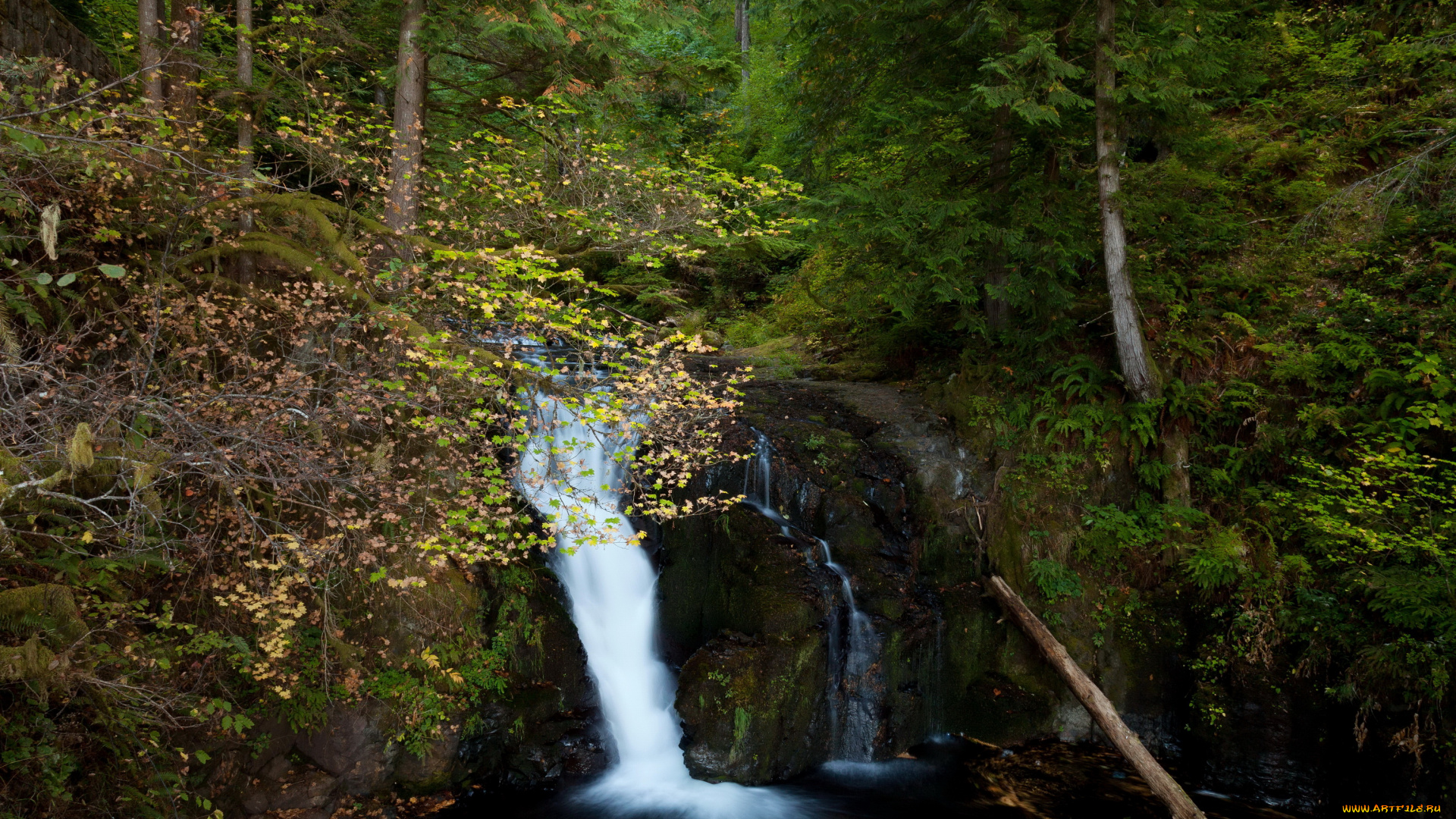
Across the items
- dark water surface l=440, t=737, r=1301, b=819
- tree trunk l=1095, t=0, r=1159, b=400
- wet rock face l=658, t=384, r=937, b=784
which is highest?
tree trunk l=1095, t=0, r=1159, b=400

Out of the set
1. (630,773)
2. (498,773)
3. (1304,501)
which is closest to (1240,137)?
(1304,501)

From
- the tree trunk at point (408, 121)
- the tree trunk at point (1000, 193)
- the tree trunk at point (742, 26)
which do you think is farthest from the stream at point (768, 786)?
the tree trunk at point (742, 26)

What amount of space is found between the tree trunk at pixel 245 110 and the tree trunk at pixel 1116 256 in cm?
891

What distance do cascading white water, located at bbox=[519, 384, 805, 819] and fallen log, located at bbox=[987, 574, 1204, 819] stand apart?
3248 mm

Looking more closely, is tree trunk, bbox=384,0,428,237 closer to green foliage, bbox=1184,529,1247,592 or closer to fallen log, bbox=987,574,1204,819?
fallen log, bbox=987,574,1204,819

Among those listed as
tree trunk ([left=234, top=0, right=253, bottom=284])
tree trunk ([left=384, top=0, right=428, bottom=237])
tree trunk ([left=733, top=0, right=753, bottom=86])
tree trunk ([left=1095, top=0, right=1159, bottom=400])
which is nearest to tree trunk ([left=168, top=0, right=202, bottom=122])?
tree trunk ([left=234, top=0, right=253, bottom=284])

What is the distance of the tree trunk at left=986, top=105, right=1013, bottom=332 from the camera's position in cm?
888

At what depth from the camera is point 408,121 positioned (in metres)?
7.05

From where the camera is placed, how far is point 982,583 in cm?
878

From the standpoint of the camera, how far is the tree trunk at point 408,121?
6.90 metres

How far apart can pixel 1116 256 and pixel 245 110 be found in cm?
983

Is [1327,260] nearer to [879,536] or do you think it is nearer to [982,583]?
[982,583]

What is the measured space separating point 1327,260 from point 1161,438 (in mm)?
3356

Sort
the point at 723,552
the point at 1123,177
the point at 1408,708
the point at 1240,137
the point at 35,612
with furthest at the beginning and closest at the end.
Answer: the point at 1240,137
the point at 1123,177
the point at 723,552
the point at 1408,708
the point at 35,612
